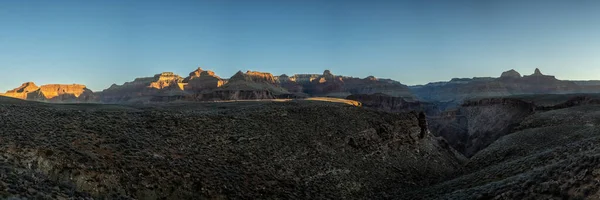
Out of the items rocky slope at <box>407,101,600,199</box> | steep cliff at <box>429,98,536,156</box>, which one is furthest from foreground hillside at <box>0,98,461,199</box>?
steep cliff at <box>429,98,536,156</box>

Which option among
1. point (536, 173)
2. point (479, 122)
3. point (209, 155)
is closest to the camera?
point (536, 173)

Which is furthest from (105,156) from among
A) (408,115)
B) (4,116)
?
(408,115)

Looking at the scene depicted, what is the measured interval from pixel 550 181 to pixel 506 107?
95.4 m

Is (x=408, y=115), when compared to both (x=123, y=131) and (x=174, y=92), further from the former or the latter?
(x=174, y=92)

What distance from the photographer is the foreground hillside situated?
18906 millimetres

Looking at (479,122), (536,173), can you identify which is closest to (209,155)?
(536,173)

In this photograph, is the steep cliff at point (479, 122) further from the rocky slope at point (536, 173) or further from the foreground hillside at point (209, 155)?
the foreground hillside at point (209, 155)

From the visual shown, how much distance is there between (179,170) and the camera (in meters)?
23.5

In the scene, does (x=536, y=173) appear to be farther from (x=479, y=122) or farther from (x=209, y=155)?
(x=479, y=122)

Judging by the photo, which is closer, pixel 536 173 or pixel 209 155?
pixel 536 173

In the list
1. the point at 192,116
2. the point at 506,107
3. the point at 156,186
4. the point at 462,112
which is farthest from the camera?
the point at 462,112

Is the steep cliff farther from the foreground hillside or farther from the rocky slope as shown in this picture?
the foreground hillside

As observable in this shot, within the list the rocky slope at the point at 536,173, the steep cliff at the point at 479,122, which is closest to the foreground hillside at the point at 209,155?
the rocky slope at the point at 536,173

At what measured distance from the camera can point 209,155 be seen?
27953 mm
